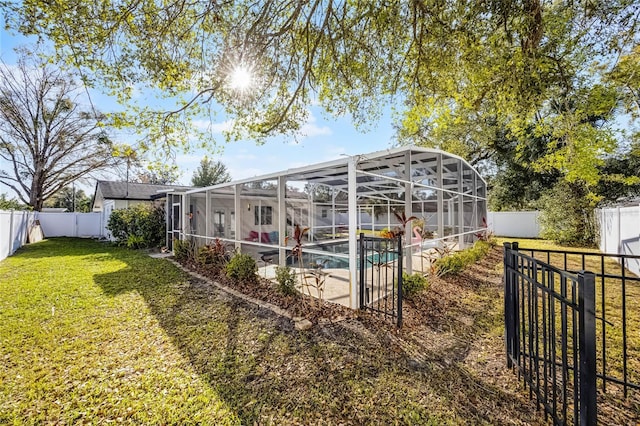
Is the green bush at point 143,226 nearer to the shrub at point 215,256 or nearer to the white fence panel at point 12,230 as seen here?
the white fence panel at point 12,230

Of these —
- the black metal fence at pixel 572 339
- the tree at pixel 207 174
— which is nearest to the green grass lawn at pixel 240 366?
the black metal fence at pixel 572 339

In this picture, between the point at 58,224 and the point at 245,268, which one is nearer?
the point at 245,268

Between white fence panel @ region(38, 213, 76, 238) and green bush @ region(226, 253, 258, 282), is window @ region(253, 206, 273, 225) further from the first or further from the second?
white fence panel @ region(38, 213, 76, 238)

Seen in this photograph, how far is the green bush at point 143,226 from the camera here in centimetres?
1306

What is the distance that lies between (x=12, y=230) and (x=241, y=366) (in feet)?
48.0

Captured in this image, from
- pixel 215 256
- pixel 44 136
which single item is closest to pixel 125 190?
pixel 44 136

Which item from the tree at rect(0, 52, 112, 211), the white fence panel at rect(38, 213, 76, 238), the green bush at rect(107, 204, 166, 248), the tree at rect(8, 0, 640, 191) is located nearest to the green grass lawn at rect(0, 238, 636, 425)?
the tree at rect(8, 0, 640, 191)

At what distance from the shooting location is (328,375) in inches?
119

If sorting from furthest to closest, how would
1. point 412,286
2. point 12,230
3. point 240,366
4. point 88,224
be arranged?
1. point 88,224
2. point 12,230
3. point 412,286
4. point 240,366

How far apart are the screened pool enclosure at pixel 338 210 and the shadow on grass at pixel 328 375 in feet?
4.41

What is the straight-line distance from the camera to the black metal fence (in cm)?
158

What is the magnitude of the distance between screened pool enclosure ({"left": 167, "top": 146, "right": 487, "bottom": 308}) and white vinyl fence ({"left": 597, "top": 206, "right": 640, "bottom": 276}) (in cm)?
376

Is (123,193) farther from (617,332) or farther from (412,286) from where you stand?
(617,332)

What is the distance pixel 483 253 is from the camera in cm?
907
